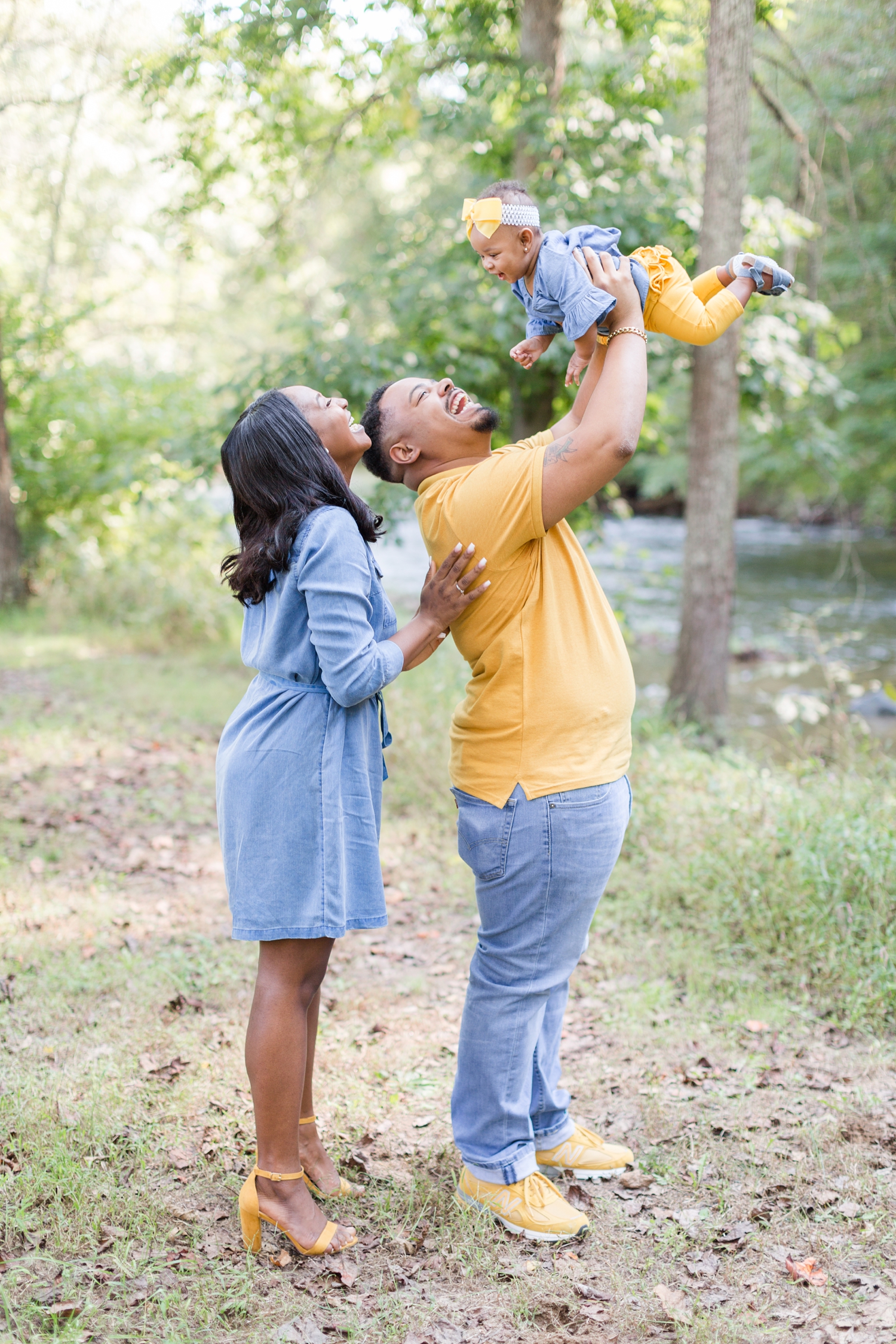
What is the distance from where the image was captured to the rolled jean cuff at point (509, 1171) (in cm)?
257

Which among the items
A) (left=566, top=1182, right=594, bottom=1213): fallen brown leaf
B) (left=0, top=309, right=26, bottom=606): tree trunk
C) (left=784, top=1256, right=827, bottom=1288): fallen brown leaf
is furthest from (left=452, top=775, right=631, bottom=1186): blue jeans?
(left=0, top=309, right=26, bottom=606): tree trunk

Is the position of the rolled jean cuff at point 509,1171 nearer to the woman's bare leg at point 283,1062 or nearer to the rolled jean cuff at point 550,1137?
the rolled jean cuff at point 550,1137

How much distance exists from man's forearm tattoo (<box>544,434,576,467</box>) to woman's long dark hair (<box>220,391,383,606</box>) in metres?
0.47

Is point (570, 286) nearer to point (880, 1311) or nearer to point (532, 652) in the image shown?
point (532, 652)

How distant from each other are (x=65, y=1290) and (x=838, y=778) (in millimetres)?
4073

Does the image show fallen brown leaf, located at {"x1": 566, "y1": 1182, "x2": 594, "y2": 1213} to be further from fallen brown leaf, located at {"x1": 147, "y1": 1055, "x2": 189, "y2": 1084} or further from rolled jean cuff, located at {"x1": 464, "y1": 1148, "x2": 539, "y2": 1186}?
fallen brown leaf, located at {"x1": 147, "y1": 1055, "x2": 189, "y2": 1084}

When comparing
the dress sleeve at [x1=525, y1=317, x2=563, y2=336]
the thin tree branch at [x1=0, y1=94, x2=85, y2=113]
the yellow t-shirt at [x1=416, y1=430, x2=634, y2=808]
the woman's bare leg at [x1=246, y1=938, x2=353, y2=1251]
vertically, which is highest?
the thin tree branch at [x1=0, y1=94, x2=85, y2=113]

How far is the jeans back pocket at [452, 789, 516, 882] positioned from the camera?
2350 millimetres

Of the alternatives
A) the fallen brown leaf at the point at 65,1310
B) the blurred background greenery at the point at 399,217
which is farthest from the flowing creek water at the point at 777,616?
the fallen brown leaf at the point at 65,1310

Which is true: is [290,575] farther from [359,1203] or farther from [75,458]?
[75,458]

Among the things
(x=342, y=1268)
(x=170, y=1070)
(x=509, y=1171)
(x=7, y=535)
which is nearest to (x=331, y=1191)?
(x=342, y=1268)

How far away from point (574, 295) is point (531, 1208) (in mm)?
2161

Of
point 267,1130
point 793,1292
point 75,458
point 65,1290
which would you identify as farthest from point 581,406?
point 75,458

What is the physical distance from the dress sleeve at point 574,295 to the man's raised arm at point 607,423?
0.14ft
